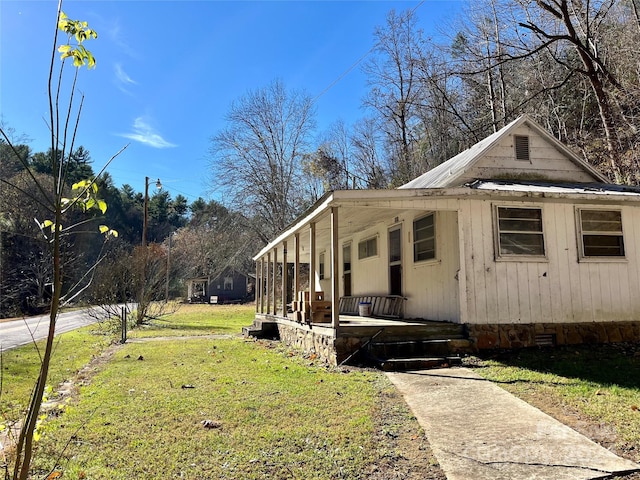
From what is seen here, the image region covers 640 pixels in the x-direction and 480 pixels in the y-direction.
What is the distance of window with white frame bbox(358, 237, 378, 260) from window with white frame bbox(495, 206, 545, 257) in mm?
4438

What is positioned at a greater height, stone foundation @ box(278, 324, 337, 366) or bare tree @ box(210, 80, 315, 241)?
bare tree @ box(210, 80, 315, 241)

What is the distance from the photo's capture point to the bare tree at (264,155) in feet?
101

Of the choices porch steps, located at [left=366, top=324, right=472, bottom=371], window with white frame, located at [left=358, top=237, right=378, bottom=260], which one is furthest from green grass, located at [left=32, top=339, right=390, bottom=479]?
window with white frame, located at [left=358, top=237, right=378, bottom=260]

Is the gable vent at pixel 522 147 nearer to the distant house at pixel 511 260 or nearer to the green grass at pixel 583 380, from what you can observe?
the distant house at pixel 511 260

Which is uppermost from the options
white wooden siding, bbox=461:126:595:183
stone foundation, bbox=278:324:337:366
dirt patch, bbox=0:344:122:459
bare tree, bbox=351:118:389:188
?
bare tree, bbox=351:118:389:188

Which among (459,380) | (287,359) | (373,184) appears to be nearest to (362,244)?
(287,359)

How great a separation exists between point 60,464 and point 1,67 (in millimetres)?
3016

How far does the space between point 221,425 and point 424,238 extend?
6306 mm

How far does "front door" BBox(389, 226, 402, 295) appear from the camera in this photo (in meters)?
10.8

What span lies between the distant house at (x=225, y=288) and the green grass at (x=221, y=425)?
121 ft

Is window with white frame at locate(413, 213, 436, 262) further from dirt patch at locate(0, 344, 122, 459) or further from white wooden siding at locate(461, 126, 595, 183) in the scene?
dirt patch at locate(0, 344, 122, 459)

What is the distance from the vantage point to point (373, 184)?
29.1m

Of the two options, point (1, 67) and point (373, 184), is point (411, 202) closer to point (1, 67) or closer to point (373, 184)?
point (1, 67)

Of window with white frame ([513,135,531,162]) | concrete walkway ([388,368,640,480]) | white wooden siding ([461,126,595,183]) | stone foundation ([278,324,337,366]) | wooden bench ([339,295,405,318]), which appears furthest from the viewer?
wooden bench ([339,295,405,318])
